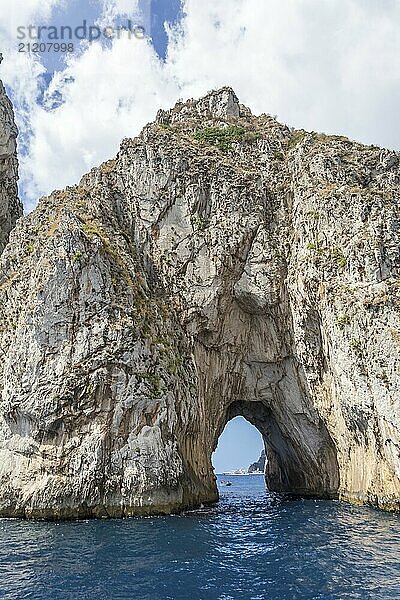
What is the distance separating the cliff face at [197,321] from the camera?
35.4 metres

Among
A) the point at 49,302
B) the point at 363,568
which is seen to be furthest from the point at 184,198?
the point at 363,568

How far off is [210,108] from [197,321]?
28502mm

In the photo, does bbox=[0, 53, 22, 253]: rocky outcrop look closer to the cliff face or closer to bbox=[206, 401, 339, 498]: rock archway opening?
the cliff face

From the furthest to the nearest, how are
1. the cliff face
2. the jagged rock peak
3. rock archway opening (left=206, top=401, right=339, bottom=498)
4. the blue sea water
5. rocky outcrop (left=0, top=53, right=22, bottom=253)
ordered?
the jagged rock peak, rocky outcrop (left=0, top=53, right=22, bottom=253), rock archway opening (left=206, top=401, right=339, bottom=498), the cliff face, the blue sea water

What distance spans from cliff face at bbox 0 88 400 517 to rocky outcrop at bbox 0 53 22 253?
11.8 metres

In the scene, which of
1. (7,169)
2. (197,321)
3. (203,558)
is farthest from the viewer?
(7,169)

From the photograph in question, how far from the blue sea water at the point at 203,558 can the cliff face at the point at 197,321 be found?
3994 mm

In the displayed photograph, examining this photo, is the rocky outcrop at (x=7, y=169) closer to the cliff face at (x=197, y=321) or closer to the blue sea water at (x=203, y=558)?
the cliff face at (x=197, y=321)

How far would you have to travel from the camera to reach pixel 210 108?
6100 centimetres

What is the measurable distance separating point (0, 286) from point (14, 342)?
8.24 meters

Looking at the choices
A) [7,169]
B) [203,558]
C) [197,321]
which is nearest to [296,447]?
[197,321]

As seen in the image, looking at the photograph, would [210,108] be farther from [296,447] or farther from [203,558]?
[203,558]

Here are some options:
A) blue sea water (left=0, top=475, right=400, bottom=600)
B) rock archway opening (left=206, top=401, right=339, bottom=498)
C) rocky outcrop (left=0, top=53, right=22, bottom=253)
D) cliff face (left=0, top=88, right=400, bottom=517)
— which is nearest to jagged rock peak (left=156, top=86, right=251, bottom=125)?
cliff face (left=0, top=88, right=400, bottom=517)

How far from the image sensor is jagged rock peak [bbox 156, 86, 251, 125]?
5947cm
